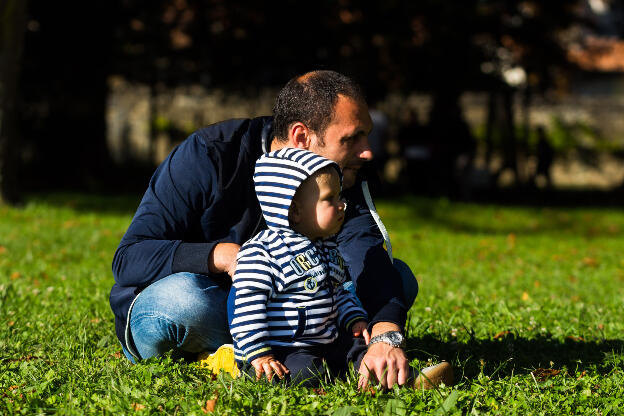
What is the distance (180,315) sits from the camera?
3.44 meters

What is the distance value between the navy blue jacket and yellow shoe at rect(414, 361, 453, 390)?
0.30 m

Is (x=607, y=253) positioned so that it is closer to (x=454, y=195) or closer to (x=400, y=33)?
(x=454, y=195)

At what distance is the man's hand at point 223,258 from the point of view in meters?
3.38

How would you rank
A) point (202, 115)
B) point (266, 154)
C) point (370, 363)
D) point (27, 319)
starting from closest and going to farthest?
point (370, 363) → point (266, 154) → point (27, 319) → point (202, 115)

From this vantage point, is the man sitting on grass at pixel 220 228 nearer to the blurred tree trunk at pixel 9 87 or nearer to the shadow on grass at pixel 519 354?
the shadow on grass at pixel 519 354

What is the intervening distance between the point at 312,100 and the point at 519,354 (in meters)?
1.80

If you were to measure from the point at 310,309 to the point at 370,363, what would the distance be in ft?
1.15

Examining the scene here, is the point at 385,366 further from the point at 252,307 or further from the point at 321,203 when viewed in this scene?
the point at 321,203

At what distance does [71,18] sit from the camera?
15.6 metres

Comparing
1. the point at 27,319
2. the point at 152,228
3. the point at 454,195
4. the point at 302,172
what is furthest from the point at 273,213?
the point at 454,195

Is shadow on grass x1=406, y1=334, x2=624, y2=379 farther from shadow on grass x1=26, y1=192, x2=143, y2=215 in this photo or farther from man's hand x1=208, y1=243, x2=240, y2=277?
shadow on grass x1=26, y1=192, x2=143, y2=215

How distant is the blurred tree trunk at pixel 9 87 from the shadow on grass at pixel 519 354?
8823 millimetres

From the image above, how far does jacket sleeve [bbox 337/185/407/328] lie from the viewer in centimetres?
352

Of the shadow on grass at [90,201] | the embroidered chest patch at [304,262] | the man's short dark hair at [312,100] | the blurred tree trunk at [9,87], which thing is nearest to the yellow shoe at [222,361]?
the embroidered chest patch at [304,262]
